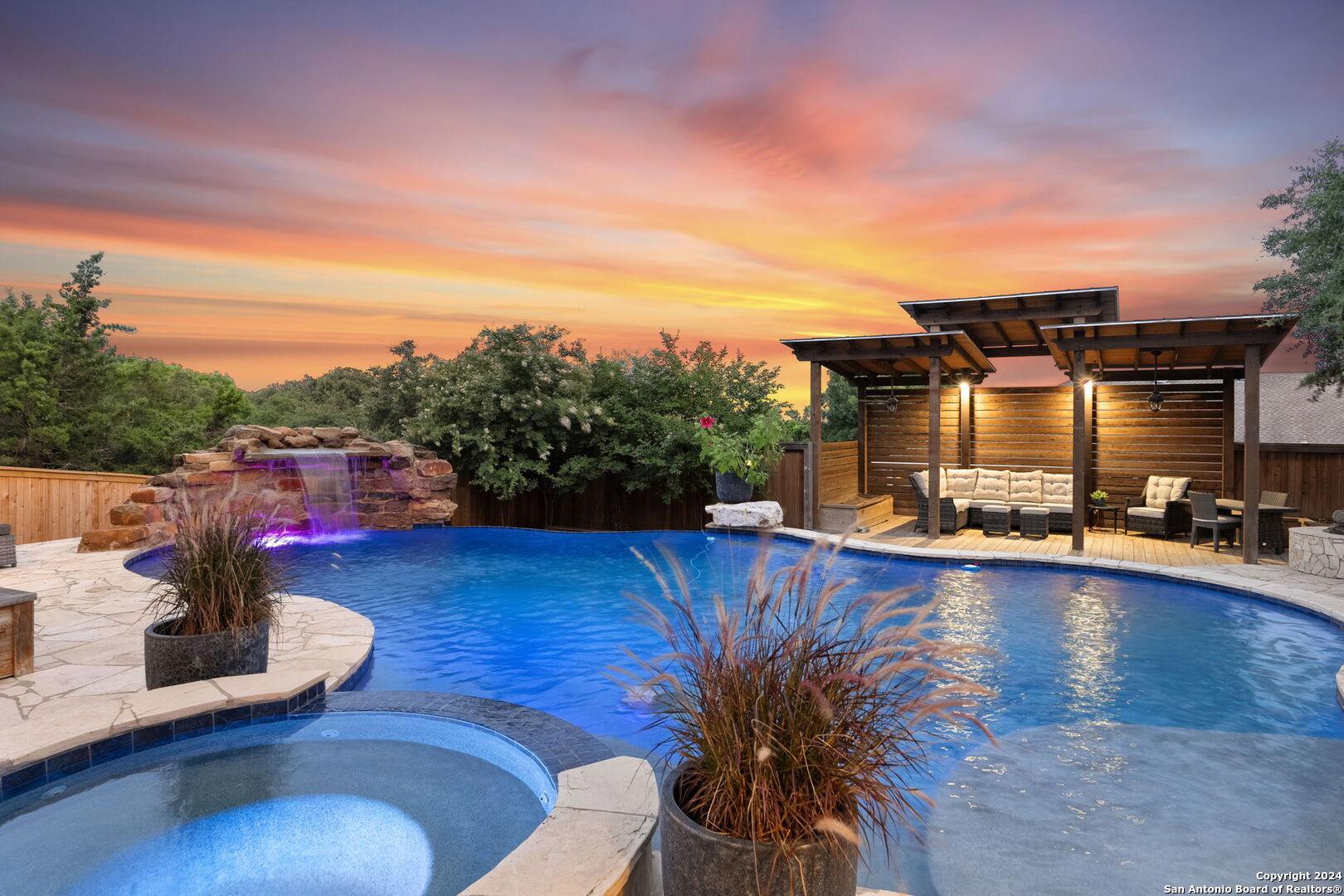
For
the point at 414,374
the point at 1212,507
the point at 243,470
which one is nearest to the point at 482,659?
the point at 243,470

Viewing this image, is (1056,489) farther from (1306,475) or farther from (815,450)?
(815,450)

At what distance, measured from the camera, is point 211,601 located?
12.7 feet

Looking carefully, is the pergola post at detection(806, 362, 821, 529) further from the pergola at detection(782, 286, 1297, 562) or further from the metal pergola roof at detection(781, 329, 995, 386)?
the metal pergola roof at detection(781, 329, 995, 386)


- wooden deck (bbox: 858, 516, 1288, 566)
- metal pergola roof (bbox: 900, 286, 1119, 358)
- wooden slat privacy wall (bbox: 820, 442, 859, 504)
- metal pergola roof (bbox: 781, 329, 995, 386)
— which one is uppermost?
metal pergola roof (bbox: 900, 286, 1119, 358)

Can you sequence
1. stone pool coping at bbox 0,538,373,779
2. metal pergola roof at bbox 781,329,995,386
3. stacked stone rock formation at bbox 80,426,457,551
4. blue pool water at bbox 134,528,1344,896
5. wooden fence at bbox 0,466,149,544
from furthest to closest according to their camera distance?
metal pergola roof at bbox 781,329,995,386, wooden fence at bbox 0,466,149,544, stacked stone rock formation at bbox 80,426,457,551, stone pool coping at bbox 0,538,373,779, blue pool water at bbox 134,528,1344,896

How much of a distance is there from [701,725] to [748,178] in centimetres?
1300

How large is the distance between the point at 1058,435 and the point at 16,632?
13.4 m

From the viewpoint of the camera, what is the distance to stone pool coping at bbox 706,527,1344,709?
6.65 metres

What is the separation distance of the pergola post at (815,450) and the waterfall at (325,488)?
25.0 feet

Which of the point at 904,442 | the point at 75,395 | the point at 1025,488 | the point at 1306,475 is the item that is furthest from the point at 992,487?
the point at 75,395

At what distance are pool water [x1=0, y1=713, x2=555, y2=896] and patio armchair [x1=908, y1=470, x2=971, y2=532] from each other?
29.5 feet

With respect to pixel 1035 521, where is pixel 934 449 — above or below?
above

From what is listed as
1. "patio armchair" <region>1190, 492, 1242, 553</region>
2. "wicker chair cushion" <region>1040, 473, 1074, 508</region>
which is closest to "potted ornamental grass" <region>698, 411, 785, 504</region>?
"wicker chair cushion" <region>1040, 473, 1074, 508</region>

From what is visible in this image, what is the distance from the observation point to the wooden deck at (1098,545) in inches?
350
